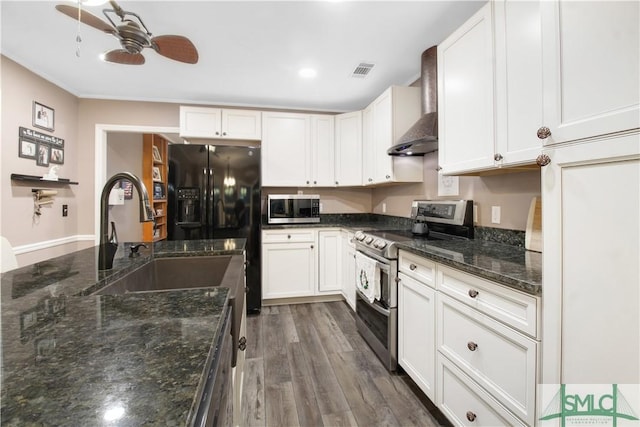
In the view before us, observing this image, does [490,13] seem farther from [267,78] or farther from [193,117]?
[193,117]

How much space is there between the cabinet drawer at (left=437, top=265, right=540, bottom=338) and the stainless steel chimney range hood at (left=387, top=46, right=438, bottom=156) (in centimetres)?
109

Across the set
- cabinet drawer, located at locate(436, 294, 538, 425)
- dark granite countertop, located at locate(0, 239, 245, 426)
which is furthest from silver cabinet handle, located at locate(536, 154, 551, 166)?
dark granite countertop, located at locate(0, 239, 245, 426)

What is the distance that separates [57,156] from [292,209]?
257 centimetres

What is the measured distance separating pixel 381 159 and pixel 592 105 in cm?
205

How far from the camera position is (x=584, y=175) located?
0.87 metres

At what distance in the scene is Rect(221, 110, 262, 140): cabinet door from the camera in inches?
131

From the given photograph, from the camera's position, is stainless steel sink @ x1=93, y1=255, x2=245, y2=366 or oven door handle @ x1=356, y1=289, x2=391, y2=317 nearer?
stainless steel sink @ x1=93, y1=255, x2=245, y2=366

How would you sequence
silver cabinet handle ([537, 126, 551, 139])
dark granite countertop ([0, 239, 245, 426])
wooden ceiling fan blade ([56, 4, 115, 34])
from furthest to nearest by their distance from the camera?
wooden ceiling fan blade ([56, 4, 115, 34]) → silver cabinet handle ([537, 126, 551, 139]) → dark granite countertop ([0, 239, 245, 426])

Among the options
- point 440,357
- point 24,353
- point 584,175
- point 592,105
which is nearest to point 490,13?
point 592,105

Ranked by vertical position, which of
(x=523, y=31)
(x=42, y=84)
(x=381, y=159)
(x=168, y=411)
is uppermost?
(x=42, y=84)

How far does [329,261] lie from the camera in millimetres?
3330

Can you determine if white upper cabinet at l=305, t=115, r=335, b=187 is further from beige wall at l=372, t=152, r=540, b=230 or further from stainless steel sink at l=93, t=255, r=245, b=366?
stainless steel sink at l=93, t=255, r=245, b=366

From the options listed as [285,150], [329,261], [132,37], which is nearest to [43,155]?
[132,37]

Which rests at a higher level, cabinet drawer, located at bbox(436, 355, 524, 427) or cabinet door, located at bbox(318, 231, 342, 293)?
cabinet door, located at bbox(318, 231, 342, 293)
